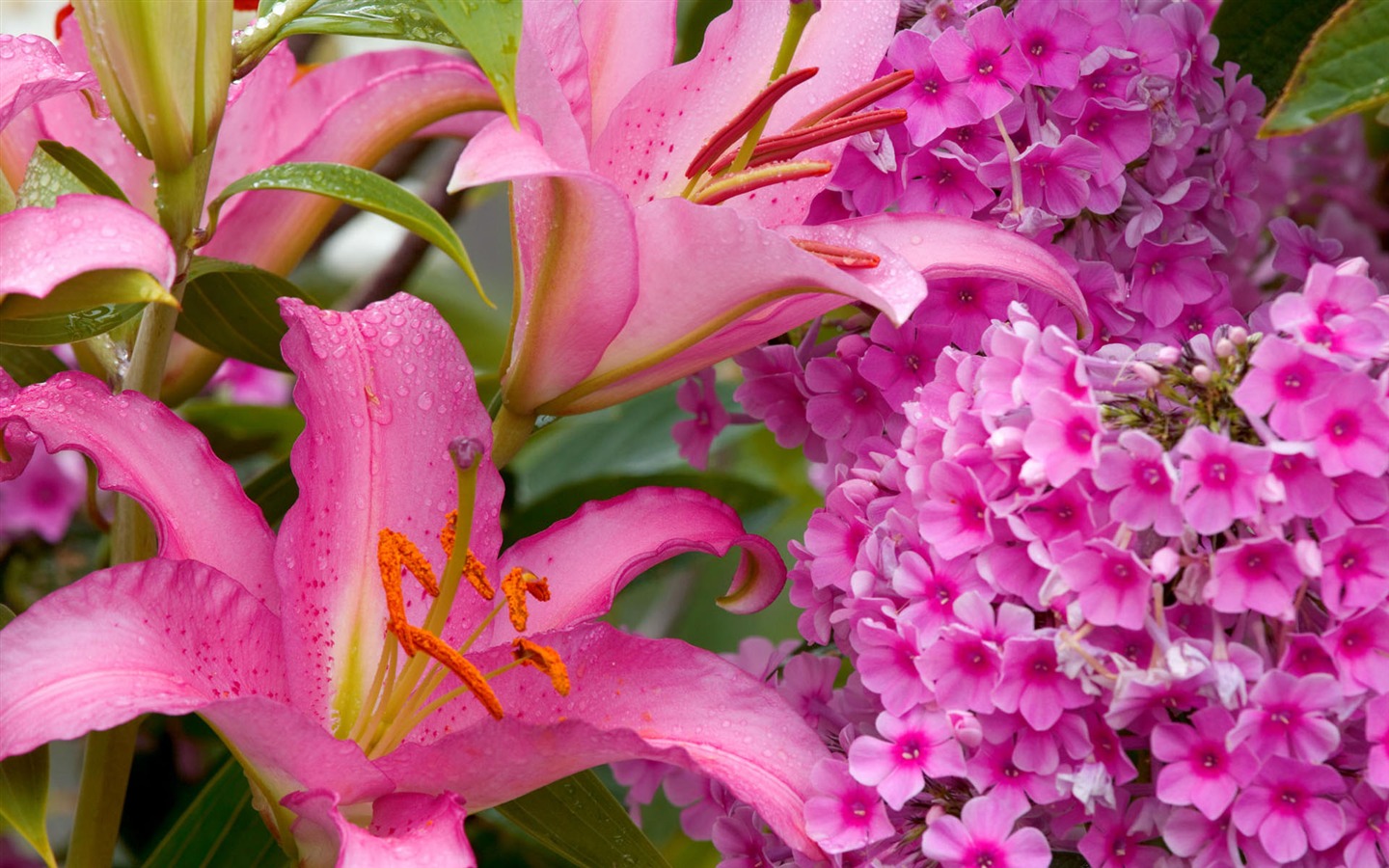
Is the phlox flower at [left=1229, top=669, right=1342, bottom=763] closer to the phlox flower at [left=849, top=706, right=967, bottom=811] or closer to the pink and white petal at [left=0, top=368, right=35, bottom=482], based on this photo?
the phlox flower at [left=849, top=706, right=967, bottom=811]

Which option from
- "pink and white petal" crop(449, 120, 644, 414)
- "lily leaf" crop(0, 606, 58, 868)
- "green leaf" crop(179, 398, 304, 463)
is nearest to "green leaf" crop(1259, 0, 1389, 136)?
"pink and white petal" crop(449, 120, 644, 414)

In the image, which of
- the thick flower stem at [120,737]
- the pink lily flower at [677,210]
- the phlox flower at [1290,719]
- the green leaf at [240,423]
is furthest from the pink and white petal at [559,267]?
the green leaf at [240,423]

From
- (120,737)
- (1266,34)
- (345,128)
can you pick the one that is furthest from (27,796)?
(1266,34)

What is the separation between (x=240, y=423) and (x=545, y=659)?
47cm

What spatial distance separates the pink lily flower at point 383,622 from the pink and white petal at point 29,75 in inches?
3.3

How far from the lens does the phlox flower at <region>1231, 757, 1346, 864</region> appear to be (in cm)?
36

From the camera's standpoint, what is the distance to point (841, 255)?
1.40 feet

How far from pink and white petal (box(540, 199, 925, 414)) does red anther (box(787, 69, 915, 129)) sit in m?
0.04

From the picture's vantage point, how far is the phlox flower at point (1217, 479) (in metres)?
0.36

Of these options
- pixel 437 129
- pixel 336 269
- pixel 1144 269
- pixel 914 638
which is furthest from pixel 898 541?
pixel 336 269

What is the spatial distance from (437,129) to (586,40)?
0.13m

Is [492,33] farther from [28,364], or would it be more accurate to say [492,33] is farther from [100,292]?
[28,364]

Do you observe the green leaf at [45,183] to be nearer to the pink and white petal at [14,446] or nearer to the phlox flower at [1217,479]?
the pink and white petal at [14,446]

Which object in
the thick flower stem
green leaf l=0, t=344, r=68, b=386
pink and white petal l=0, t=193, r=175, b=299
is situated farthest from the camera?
green leaf l=0, t=344, r=68, b=386
